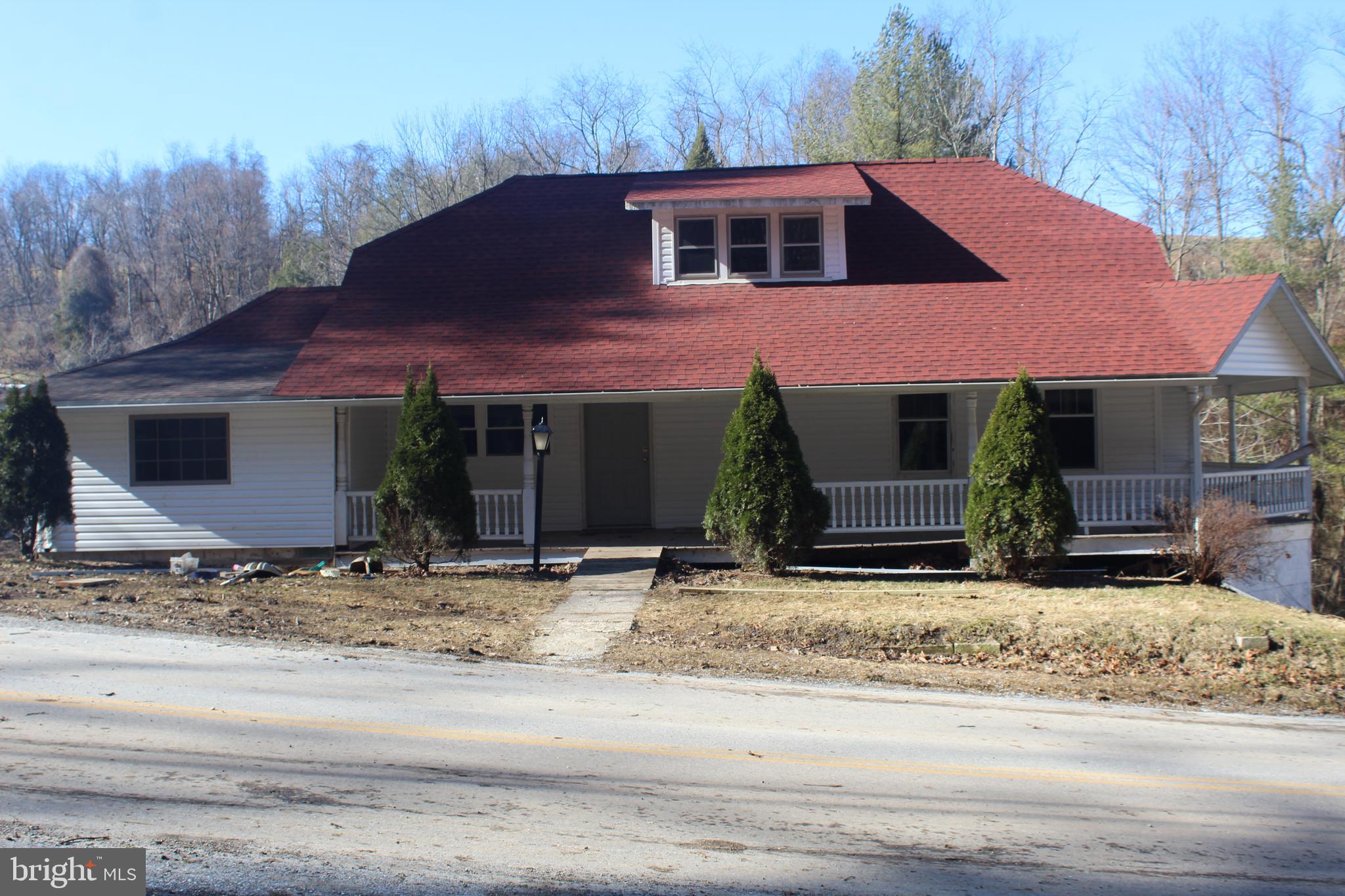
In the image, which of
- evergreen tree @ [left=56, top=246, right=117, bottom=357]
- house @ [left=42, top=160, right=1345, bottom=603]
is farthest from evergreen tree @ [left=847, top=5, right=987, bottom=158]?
evergreen tree @ [left=56, top=246, right=117, bottom=357]

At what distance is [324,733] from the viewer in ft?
23.9

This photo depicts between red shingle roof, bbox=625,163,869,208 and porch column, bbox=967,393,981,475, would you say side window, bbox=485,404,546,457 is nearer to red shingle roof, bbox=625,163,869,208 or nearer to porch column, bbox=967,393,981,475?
red shingle roof, bbox=625,163,869,208

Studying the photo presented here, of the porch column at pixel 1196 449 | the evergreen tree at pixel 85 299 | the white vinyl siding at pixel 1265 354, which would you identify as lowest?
the porch column at pixel 1196 449

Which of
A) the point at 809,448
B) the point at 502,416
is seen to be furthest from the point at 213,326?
the point at 809,448

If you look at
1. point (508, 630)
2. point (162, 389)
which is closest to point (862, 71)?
point (162, 389)

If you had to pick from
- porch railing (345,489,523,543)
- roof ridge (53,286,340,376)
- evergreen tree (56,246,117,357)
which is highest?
evergreen tree (56,246,117,357)

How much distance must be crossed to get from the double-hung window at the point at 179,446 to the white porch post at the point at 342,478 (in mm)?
1900

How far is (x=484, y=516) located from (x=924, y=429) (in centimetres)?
740

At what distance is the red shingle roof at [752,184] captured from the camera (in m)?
18.3

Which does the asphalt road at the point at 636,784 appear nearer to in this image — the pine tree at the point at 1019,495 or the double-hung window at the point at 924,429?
the pine tree at the point at 1019,495

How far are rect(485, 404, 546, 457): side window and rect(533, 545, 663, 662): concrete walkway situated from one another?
3.01 m

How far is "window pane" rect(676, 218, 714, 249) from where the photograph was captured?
18.8m

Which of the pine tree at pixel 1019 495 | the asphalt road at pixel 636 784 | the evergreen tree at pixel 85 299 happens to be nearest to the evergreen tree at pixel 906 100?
the pine tree at pixel 1019 495

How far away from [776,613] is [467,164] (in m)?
39.5
